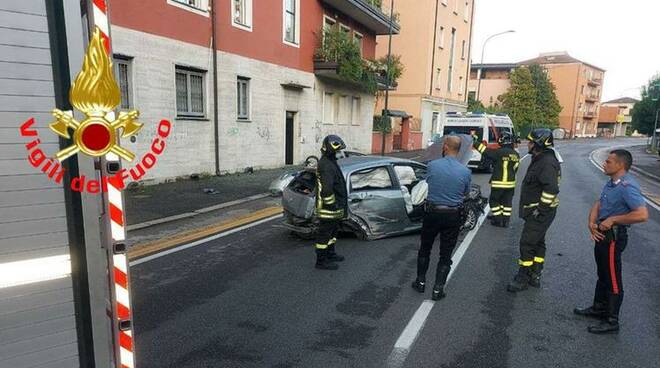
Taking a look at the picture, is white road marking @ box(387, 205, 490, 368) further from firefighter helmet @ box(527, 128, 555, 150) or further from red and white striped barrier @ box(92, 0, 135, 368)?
firefighter helmet @ box(527, 128, 555, 150)

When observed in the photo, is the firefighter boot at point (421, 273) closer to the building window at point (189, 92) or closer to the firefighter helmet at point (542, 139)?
the firefighter helmet at point (542, 139)

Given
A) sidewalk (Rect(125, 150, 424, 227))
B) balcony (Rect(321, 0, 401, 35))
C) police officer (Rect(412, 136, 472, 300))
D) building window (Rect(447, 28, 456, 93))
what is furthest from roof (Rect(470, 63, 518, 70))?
police officer (Rect(412, 136, 472, 300))

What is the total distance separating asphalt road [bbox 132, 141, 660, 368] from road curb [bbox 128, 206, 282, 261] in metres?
0.46

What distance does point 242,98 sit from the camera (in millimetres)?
15555

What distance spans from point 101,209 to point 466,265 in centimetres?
532

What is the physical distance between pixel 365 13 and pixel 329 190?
17.9 m

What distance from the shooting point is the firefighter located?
18.6 feet

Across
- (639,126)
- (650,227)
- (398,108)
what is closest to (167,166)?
(650,227)

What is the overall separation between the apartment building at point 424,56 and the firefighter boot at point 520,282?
1095 inches

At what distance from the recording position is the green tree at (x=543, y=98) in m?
57.2

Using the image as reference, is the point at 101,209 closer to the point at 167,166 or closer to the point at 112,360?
the point at 112,360

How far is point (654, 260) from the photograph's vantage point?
6.64 meters

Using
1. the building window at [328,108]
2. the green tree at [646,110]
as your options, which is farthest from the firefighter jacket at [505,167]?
the green tree at [646,110]

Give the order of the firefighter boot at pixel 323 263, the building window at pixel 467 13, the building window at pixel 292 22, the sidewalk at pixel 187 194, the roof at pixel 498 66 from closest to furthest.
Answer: the firefighter boot at pixel 323 263
the sidewalk at pixel 187 194
the building window at pixel 292 22
the building window at pixel 467 13
the roof at pixel 498 66
